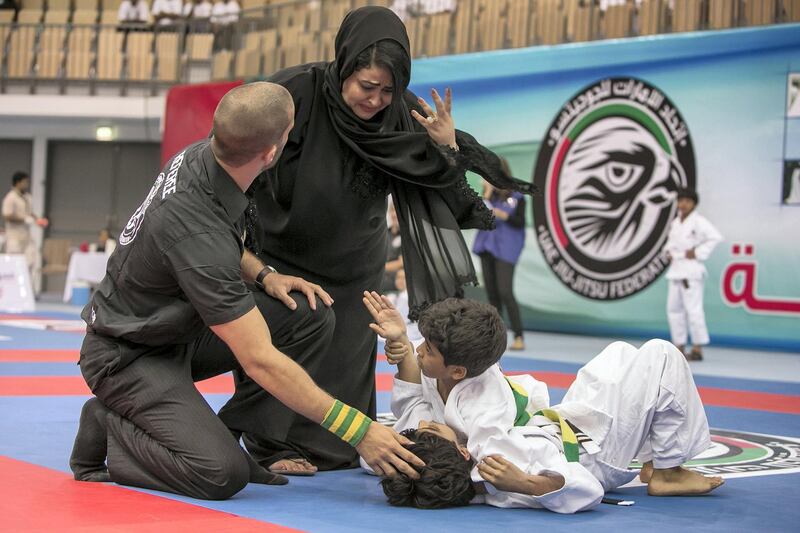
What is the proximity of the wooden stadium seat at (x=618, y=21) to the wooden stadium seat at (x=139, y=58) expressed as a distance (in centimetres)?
1007

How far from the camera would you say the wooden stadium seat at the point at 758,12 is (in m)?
9.65

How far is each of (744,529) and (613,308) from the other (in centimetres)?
805

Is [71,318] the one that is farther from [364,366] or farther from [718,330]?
[364,366]

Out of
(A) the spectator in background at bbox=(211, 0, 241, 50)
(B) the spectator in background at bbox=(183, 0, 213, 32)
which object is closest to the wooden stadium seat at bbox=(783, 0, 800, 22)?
(A) the spectator in background at bbox=(211, 0, 241, 50)

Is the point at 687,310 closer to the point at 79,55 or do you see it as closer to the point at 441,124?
the point at 441,124

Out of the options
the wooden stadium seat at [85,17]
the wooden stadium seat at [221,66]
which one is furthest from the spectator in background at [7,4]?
the wooden stadium seat at [221,66]

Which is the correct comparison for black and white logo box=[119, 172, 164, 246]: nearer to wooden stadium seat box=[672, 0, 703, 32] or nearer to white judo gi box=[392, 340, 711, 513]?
white judo gi box=[392, 340, 711, 513]

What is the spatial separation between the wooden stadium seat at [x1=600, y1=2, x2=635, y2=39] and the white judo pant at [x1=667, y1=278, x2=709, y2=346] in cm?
307

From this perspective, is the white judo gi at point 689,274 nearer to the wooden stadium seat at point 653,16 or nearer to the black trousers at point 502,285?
the black trousers at point 502,285

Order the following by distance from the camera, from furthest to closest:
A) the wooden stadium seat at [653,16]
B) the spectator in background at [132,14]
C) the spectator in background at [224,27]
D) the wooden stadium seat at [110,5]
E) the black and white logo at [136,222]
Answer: the wooden stadium seat at [110,5]
the spectator in background at [132,14]
the spectator in background at [224,27]
the wooden stadium seat at [653,16]
the black and white logo at [136,222]

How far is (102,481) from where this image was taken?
320 cm

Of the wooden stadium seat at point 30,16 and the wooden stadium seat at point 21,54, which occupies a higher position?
the wooden stadium seat at point 30,16

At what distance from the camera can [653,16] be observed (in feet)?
34.8

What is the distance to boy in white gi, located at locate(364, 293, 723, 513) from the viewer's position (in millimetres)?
2943
